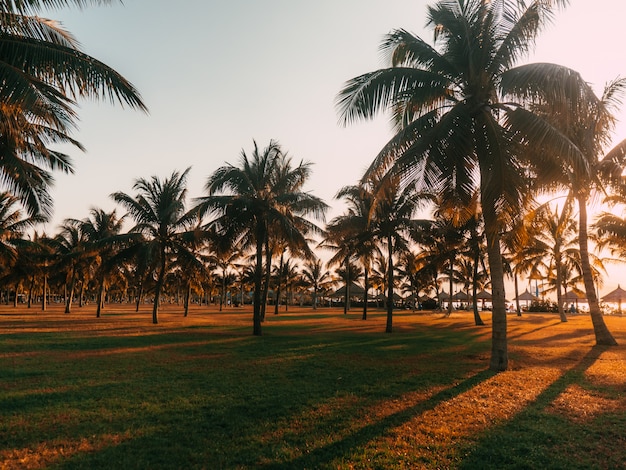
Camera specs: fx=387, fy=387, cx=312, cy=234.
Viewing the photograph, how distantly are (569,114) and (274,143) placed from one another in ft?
42.5

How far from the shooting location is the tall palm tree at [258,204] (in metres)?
18.5

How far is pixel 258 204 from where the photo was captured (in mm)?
18922

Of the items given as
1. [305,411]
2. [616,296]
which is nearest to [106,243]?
[305,411]

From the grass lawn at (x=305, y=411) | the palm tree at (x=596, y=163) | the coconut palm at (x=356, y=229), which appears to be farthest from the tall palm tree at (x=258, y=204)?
the palm tree at (x=596, y=163)

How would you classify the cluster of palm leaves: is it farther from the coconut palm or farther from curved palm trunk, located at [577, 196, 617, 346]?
the coconut palm

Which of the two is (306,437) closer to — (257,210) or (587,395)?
(587,395)

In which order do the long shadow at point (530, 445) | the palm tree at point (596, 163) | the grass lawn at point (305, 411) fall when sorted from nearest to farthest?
the long shadow at point (530, 445) < the grass lawn at point (305, 411) < the palm tree at point (596, 163)

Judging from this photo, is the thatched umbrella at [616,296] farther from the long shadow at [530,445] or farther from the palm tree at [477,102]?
the long shadow at [530,445]

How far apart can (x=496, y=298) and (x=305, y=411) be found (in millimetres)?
6985

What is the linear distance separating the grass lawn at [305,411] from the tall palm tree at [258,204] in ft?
23.7

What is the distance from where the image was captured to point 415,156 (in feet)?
35.1

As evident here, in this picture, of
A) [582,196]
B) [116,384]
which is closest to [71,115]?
[116,384]

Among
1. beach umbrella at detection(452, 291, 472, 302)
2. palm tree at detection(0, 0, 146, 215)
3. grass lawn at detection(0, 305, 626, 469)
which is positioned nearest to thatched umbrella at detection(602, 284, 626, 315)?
beach umbrella at detection(452, 291, 472, 302)

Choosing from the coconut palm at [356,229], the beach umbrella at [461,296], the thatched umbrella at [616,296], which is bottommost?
the beach umbrella at [461,296]
